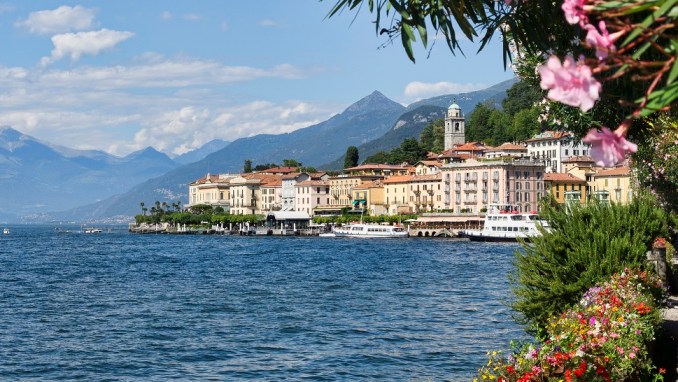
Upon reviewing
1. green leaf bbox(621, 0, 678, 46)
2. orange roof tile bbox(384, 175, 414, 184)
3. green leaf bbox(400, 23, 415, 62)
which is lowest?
green leaf bbox(621, 0, 678, 46)

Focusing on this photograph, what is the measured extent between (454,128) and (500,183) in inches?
2187

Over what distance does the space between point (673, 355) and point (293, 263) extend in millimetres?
54136

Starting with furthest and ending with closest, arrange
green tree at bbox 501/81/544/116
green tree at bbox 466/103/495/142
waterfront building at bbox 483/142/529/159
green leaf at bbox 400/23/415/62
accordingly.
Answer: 1. green tree at bbox 466/103/495/142
2. green tree at bbox 501/81/544/116
3. waterfront building at bbox 483/142/529/159
4. green leaf at bbox 400/23/415/62

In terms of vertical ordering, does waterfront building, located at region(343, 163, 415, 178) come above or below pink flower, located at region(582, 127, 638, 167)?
above

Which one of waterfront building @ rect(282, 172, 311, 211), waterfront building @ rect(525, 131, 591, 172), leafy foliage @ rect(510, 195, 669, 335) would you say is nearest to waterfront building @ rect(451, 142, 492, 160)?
waterfront building @ rect(525, 131, 591, 172)

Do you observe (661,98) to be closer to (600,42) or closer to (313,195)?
(600,42)

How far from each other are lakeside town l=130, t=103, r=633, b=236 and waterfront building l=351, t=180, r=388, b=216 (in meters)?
0.18

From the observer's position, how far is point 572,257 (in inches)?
648

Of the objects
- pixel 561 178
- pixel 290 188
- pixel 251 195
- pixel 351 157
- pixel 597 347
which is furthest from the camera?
pixel 251 195

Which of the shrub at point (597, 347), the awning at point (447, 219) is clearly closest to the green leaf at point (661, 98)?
the shrub at point (597, 347)

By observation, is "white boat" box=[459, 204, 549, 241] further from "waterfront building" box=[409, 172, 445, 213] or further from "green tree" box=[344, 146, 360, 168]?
"green tree" box=[344, 146, 360, 168]

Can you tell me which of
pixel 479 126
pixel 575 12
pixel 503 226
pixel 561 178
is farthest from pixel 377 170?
pixel 575 12

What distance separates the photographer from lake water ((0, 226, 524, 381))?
70.4 ft

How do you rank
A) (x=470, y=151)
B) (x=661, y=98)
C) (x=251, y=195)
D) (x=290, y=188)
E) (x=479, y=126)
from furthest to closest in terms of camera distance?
(x=251, y=195) < (x=479, y=126) < (x=290, y=188) < (x=470, y=151) < (x=661, y=98)
